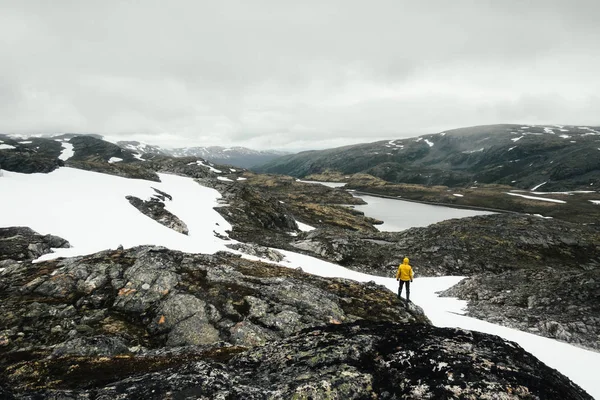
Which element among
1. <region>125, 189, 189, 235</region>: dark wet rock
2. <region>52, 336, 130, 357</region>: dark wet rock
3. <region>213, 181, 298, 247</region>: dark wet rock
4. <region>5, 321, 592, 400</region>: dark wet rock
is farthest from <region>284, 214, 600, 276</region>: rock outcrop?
<region>5, 321, 592, 400</region>: dark wet rock

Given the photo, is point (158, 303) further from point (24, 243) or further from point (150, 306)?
point (24, 243)

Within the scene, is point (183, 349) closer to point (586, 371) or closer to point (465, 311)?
point (586, 371)

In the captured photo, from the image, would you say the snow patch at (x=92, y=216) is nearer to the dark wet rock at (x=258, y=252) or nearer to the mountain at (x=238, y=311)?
the mountain at (x=238, y=311)

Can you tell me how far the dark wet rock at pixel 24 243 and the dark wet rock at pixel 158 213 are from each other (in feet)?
47.4

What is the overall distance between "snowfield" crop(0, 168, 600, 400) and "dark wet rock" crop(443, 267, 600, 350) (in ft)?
6.27

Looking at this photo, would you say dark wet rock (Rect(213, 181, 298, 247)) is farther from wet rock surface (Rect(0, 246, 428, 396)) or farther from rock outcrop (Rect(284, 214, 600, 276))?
wet rock surface (Rect(0, 246, 428, 396))

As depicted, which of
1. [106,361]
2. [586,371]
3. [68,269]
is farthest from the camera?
[68,269]

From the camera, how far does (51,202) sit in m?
32.6

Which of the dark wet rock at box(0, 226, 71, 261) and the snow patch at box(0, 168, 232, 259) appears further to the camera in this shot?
the snow patch at box(0, 168, 232, 259)

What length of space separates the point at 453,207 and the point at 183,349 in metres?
186

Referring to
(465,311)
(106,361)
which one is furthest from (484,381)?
(465,311)

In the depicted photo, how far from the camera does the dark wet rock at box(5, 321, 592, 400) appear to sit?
6.36 metres

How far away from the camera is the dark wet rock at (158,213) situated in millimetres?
39312

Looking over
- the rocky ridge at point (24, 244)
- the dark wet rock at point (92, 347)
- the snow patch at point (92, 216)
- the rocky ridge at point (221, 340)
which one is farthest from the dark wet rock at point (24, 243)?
the dark wet rock at point (92, 347)
